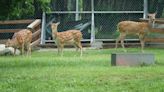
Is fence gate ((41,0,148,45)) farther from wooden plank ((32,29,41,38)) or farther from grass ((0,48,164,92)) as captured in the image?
grass ((0,48,164,92))

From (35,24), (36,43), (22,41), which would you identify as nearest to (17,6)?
(22,41)

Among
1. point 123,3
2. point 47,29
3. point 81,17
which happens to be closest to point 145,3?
point 123,3

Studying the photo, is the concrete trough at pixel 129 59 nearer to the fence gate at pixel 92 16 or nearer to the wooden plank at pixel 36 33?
the wooden plank at pixel 36 33

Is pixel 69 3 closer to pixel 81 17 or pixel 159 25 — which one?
pixel 81 17

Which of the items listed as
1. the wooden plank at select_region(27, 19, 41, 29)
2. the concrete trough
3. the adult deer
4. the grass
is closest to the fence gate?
the wooden plank at select_region(27, 19, 41, 29)

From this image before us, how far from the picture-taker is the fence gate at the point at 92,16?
2816 cm

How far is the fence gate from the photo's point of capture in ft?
92.4


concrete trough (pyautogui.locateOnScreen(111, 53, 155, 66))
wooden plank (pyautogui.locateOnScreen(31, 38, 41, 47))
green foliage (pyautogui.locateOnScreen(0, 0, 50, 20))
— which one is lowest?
wooden plank (pyautogui.locateOnScreen(31, 38, 41, 47))

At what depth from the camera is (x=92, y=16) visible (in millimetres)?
28203

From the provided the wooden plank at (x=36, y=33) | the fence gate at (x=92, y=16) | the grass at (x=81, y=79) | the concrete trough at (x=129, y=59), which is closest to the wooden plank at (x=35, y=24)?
the wooden plank at (x=36, y=33)

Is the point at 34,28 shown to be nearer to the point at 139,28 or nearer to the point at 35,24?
the point at 35,24

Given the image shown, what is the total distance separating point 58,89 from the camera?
10.9 metres

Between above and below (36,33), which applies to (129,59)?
above

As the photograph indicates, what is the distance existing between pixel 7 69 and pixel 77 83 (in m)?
3.34
